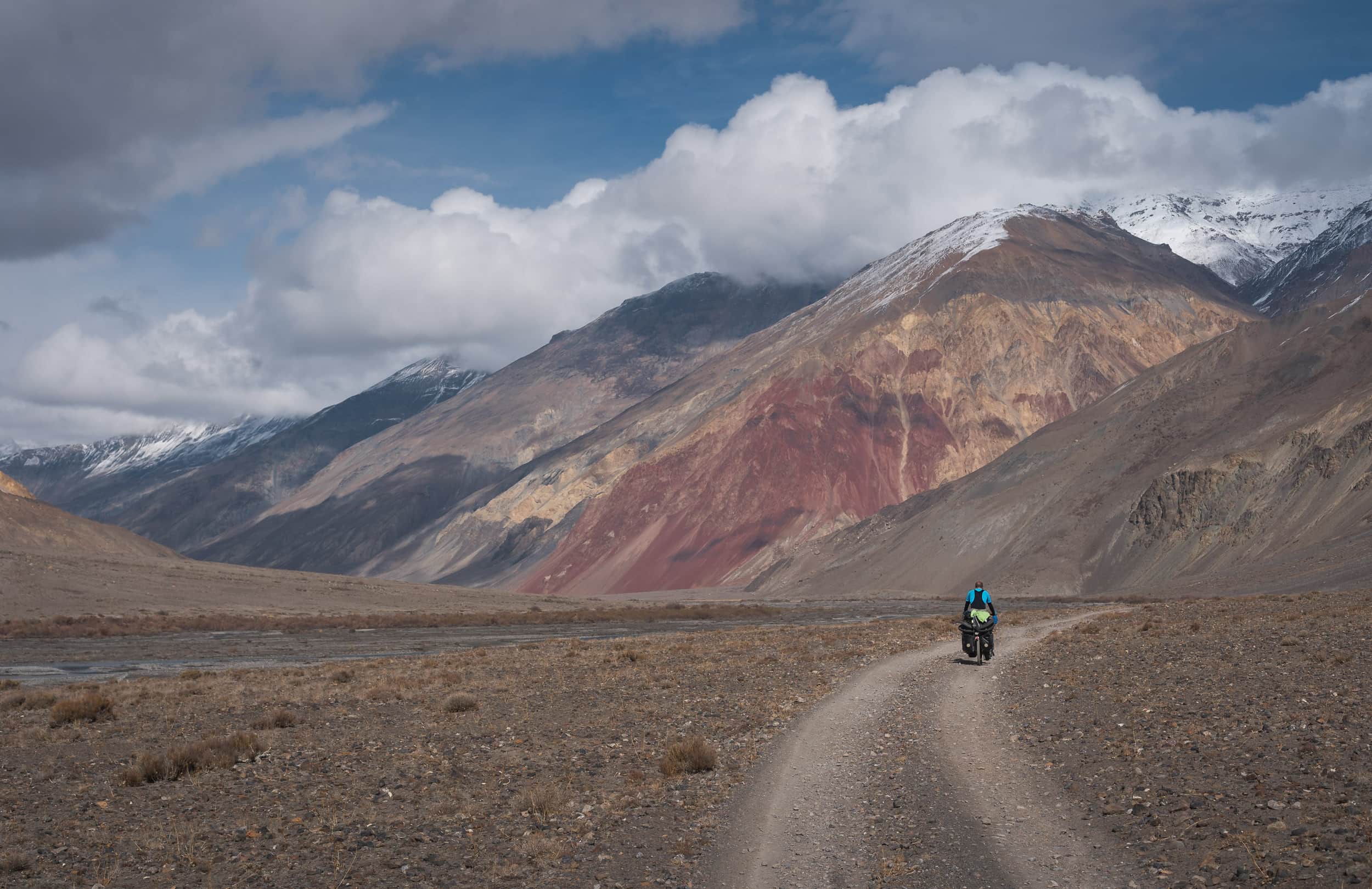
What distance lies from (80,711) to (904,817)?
58.4 feet

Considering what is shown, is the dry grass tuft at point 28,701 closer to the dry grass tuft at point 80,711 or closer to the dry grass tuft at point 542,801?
the dry grass tuft at point 80,711

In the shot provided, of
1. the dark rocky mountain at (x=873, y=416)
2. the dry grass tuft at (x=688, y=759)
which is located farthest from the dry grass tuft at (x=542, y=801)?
the dark rocky mountain at (x=873, y=416)

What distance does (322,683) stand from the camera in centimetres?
2925

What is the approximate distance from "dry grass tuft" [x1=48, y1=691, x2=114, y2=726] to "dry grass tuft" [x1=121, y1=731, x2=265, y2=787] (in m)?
5.48

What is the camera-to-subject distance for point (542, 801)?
13.6 metres

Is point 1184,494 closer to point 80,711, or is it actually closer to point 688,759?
point 688,759

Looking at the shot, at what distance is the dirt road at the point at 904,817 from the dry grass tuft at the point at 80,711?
14550 millimetres

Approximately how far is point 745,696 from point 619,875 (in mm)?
11869

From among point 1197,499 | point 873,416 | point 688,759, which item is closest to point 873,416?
point 873,416

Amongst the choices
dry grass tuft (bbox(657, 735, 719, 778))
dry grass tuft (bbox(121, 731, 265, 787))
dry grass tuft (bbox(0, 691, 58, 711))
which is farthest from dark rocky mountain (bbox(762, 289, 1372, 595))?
dry grass tuft (bbox(0, 691, 58, 711))

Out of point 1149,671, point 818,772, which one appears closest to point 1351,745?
point 818,772

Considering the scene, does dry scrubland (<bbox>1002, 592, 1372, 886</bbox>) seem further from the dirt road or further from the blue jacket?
the blue jacket

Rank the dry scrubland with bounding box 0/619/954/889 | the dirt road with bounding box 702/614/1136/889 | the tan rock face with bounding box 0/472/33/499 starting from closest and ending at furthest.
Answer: the dirt road with bounding box 702/614/1136/889
the dry scrubland with bounding box 0/619/954/889
the tan rock face with bounding box 0/472/33/499

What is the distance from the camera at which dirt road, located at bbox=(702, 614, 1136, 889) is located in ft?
34.1
